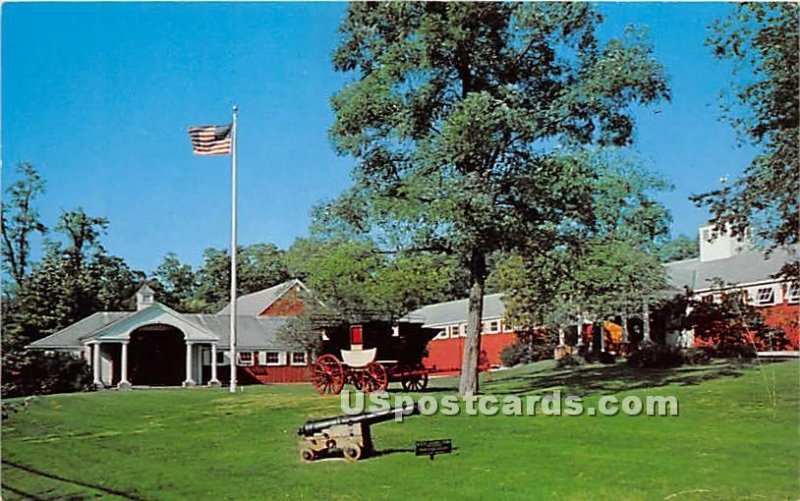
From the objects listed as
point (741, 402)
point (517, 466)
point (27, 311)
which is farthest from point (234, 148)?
point (741, 402)

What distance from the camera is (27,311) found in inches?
364

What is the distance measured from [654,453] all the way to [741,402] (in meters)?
1.26

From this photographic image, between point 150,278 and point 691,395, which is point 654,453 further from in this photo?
point 150,278

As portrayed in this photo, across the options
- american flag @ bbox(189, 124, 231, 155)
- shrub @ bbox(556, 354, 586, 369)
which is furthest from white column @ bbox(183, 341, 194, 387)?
shrub @ bbox(556, 354, 586, 369)

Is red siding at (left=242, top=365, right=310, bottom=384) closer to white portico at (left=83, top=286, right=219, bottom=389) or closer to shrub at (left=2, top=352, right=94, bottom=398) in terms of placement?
white portico at (left=83, top=286, right=219, bottom=389)

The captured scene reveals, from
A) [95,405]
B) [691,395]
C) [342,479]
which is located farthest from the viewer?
[691,395]

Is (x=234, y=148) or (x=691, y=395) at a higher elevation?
(x=234, y=148)

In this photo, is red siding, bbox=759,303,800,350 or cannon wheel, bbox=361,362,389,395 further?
red siding, bbox=759,303,800,350

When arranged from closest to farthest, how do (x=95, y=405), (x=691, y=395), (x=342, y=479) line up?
(x=342, y=479) < (x=95, y=405) < (x=691, y=395)

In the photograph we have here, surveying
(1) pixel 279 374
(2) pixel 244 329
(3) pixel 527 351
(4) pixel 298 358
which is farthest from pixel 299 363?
(3) pixel 527 351

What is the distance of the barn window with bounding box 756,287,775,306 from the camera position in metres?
10.2

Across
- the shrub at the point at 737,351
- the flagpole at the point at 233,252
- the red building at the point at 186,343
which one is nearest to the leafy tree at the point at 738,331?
the shrub at the point at 737,351

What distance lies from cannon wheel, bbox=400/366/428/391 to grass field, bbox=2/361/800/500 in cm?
11

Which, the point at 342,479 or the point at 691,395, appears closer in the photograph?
the point at 342,479
